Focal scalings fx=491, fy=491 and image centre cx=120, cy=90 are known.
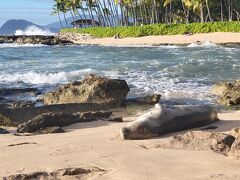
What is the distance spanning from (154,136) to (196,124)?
1019mm

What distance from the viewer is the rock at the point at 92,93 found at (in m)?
12.5

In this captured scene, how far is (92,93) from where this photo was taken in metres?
12.6

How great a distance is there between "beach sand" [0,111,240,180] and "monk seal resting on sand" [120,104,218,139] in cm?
20

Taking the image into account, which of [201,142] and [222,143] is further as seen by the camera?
[201,142]

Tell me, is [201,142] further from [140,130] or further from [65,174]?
[65,174]

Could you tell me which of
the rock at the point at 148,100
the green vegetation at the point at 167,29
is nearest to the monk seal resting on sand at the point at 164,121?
the rock at the point at 148,100

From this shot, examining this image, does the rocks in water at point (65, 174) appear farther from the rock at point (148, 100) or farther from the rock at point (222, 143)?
the rock at point (148, 100)

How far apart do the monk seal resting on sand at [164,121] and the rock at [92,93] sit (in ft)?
16.5

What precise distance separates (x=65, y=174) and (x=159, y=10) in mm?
71755

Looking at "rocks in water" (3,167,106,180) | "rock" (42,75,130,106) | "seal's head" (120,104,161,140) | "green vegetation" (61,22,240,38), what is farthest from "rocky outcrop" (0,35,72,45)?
"rocks in water" (3,167,106,180)

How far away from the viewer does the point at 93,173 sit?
479 cm

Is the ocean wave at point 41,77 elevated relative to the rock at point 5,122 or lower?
lower

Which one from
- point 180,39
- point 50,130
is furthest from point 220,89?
point 180,39

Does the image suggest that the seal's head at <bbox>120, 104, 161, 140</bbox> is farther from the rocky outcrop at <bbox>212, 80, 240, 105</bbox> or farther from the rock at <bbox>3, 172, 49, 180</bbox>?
the rocky outcrop at <bbox>212, 80, 240, 105</bbox>
